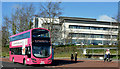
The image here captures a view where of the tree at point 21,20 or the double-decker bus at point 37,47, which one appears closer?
the double-decker bus at point 37,47

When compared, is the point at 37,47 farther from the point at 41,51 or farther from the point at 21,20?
the point at 21,20

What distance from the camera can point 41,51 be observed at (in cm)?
2267

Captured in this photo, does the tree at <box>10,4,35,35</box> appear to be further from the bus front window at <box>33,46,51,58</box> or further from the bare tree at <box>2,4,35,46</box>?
the bus front window at <box>33,46,51,58</box>

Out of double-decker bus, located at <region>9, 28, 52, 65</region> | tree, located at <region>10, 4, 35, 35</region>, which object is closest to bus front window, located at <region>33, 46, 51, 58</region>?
double-decker bus, located at <region>9, 28, 52, 65</region>

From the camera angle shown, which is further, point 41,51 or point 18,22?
point 18,22

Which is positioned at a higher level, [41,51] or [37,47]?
[37,47]

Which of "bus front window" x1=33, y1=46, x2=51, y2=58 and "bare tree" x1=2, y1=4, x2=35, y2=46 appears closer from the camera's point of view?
"bus front window" x1=33, y1=46, x2=51, y2=58

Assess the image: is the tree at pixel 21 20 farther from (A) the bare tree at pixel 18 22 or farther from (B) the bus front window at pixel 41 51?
(B) the bus front window at pixel 41 51


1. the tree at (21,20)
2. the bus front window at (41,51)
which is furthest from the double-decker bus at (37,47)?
the tree at (21,20)

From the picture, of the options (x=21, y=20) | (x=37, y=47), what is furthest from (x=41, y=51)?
(x=21, y=20)

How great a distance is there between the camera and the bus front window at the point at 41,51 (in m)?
22.5

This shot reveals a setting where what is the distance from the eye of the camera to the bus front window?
73.8ft

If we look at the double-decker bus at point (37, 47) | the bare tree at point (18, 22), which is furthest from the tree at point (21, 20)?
the double-decker bus at point (37, 47)

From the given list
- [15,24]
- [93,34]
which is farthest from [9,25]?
[93,34]
